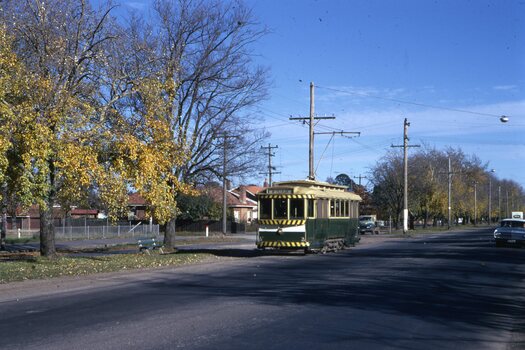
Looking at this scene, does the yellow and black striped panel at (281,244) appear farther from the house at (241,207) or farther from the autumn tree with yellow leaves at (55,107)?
the house at (241,207)

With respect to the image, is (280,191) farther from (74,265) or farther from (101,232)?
(101,232)

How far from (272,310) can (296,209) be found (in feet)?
51.1

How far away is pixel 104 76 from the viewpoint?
880 inches

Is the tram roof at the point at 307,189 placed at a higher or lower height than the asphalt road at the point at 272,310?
higher

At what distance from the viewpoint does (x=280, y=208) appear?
28.0 meters

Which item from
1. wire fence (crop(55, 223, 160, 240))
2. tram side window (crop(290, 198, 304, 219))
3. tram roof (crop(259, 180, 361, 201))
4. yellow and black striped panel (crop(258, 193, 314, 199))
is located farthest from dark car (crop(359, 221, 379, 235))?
tram side window (crop(290, 198, 304, 219))

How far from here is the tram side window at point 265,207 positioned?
28.2 meters

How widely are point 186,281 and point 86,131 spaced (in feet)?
19.4

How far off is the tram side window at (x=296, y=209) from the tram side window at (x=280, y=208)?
33cm

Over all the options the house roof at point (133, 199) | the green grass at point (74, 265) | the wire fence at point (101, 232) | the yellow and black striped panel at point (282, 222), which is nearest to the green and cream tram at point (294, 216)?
the yellow and black striped panel at point (282, 222)

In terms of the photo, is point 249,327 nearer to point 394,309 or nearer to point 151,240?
point 394,309

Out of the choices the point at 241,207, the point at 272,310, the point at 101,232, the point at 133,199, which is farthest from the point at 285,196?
the point at 241,207

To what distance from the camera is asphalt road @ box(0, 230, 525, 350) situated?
9.43 metres

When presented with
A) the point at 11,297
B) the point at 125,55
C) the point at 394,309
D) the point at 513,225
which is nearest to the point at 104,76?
the point at 125,55
